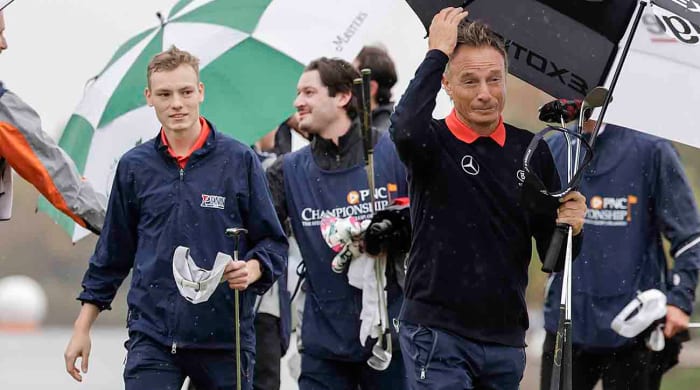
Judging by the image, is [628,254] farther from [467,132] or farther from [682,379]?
[682,379]

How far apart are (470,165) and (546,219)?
0.40m

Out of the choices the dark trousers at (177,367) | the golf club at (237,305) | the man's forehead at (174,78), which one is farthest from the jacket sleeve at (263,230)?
the man's forehead at (174,78)

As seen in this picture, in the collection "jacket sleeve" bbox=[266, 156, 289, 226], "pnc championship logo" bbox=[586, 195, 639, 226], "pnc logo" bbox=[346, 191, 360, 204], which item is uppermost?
"jacket sleeve" bbox=[266, 156, 289, 226]

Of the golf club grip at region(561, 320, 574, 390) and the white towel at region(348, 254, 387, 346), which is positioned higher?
the white towel at region(348, 254, 387, 346)

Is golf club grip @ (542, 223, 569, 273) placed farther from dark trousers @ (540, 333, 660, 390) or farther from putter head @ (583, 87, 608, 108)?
dark trousers @ (540, 333, 660, 390)

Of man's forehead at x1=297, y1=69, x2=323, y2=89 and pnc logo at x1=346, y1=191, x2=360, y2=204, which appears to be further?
man's forehead at x1=297, y1=69, x2=323, y2=89

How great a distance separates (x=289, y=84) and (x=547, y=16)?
2788 mm

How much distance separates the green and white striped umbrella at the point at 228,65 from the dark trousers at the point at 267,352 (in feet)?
3.93

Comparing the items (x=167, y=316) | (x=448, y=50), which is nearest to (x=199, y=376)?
(x=167, y=316)

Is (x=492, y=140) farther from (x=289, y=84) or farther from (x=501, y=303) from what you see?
(x=289, y=84)

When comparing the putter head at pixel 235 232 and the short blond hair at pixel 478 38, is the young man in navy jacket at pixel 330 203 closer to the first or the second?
the putter head at pixel 235 232

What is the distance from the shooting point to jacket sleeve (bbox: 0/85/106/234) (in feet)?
24.5

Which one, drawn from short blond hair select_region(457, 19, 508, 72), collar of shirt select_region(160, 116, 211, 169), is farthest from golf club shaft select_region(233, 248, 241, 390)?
short blond hair select_region(457, 19, 508, 72)

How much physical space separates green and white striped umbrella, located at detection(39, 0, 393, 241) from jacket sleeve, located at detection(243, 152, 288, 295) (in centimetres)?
149
